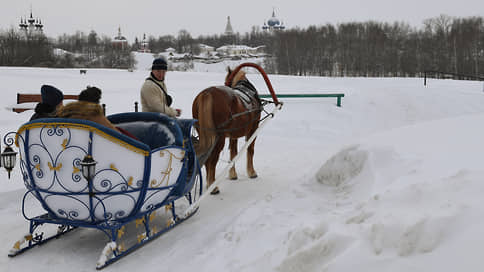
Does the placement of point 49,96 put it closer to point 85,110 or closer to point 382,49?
point 85,110

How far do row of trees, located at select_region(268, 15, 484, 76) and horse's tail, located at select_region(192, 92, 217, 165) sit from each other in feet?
157

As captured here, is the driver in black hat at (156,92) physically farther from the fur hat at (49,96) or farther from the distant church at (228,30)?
the distant church at (228,30)

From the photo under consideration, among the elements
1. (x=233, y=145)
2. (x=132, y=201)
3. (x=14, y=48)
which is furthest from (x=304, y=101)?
(x=14, y=48)

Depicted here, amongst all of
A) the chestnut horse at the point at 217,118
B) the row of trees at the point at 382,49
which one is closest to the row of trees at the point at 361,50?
the row of trees at the point at 382,49

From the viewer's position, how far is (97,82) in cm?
2042

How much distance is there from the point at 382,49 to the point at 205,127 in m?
54.7

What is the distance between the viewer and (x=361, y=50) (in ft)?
182

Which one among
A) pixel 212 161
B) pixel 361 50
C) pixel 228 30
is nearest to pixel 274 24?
pixel 228 30

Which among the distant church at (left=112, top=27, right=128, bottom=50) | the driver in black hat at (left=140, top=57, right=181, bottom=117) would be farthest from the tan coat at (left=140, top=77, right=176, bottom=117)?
the distant church at (left=112, top=27, right=128, bottom=50)

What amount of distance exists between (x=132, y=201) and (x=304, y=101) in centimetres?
1196

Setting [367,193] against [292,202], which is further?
[292,202]

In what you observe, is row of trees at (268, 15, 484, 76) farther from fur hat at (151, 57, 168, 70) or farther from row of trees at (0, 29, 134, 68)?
fur hat at (151, 57, 168, 70)

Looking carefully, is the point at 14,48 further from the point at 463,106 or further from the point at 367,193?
the point at 367,193

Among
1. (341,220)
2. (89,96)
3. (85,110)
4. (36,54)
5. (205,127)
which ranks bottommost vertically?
(341,220)
